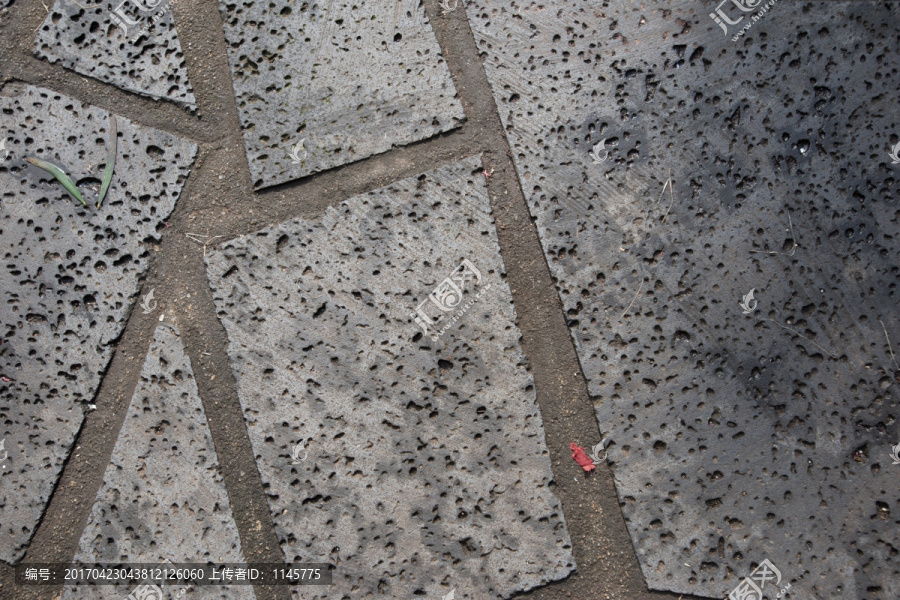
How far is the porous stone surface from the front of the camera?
5.40ft

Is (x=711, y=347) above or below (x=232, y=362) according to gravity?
above

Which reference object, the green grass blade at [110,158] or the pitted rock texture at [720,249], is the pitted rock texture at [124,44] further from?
the pitted rock texture at [720,249]

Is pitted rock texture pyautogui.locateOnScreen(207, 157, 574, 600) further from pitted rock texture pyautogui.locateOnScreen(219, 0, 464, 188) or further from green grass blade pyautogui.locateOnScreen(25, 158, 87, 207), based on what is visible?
green grass blade pyautogui.locateOnScreen(25, 158, 87, 207)

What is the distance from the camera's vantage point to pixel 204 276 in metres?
1.68

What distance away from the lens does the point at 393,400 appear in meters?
1.66

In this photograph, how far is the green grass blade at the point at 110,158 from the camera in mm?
1688

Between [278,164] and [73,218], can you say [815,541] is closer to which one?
[278,164]

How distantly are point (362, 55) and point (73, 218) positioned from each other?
3.39 ft

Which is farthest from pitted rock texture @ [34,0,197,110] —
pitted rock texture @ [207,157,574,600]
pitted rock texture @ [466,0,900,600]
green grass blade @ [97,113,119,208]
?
pitted rock texture @ [466,0,900,600]

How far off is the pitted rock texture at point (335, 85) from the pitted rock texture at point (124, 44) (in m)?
0.20

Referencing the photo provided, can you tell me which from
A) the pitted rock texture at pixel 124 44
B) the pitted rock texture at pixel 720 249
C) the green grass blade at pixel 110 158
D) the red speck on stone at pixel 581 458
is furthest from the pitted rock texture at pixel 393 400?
the pitted rock texture at pixel 124 44

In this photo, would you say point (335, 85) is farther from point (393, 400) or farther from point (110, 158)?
point (393, 400)

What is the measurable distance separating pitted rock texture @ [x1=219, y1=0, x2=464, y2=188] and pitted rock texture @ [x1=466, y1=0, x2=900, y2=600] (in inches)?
8.1

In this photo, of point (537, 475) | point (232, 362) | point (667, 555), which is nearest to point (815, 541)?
point (667, 555)
